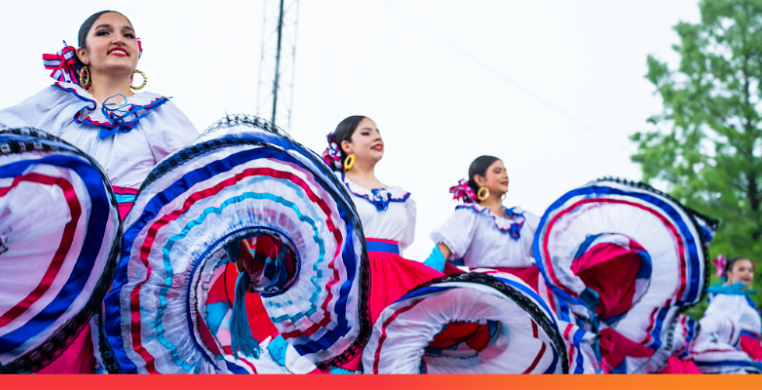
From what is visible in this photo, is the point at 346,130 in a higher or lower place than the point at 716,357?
higher

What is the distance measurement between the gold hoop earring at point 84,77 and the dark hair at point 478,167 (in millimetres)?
2651

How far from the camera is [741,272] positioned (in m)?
6.19

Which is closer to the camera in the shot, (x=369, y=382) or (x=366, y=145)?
(x=369, y=382)

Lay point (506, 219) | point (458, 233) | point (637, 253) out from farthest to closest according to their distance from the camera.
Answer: point (506, 219), point (458, 233), point (637, 253)

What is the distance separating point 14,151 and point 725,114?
13590 millimetres

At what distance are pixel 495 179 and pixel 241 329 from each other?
112 inches

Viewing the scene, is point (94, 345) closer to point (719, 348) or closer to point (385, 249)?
point (385, 249)

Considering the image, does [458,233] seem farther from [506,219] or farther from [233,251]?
[233,251]

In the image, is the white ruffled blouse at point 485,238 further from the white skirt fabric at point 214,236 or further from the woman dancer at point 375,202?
the white skirt fabric at point 214,236

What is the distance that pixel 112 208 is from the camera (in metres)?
1.26

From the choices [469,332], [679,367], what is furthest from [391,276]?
[679,367]

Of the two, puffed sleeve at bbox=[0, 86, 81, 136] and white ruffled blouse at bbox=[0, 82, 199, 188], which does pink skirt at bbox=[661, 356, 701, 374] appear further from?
puffed sleeve at bbox=[0, 86, 81, 136]

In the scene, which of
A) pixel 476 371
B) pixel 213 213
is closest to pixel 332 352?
pixel 213 213

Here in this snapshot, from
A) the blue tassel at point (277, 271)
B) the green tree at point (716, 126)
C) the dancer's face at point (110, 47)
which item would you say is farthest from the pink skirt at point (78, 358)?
the green tree at point (716, 126)
